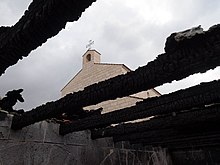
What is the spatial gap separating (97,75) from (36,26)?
8.20 m

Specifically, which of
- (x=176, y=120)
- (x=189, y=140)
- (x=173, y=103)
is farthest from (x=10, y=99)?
(x=189, y=140)

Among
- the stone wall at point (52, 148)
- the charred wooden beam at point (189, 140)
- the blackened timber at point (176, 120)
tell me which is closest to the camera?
the stone wall at point (52, 148)

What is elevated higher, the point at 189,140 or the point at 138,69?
the point at 138,69

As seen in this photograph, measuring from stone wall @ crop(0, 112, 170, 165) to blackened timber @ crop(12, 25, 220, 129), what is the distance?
1.24 meters

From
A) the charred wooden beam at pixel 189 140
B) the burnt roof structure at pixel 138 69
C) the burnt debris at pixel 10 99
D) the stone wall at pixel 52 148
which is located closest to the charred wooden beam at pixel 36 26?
the burnt roof structure at pixel 138 69

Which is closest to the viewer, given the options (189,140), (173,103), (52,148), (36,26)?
(36,26)

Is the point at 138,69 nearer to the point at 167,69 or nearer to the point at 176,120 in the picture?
the point at 167,69

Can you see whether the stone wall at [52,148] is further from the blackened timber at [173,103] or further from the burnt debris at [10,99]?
the blackened timber at [173,103]

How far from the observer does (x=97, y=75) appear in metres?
9.20

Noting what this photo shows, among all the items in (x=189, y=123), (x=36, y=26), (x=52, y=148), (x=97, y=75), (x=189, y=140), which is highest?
(x=97, y=75)

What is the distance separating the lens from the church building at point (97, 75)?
780 centimetres

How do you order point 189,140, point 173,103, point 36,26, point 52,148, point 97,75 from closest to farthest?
point 36,26 → point 173,103 → point 52,148 → point 189,140 → point 97,75

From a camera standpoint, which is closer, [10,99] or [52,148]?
[10,99]

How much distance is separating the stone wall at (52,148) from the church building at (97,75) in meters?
3.43
